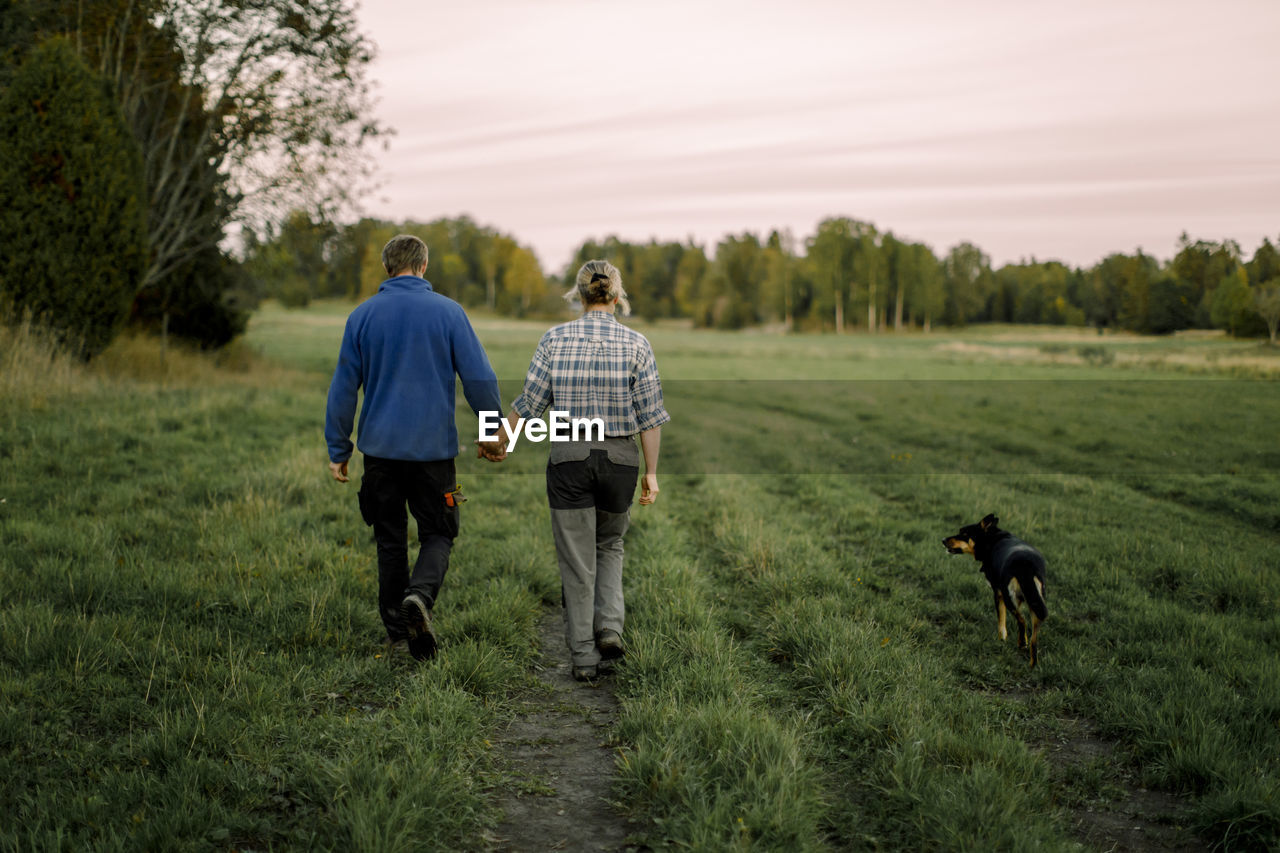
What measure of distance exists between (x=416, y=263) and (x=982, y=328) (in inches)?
2445

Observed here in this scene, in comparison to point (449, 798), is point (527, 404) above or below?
above

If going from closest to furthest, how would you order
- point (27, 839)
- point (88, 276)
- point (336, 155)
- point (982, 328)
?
point (27, 839) → point (88, 276) → point (336, 155) → point (982, 328)

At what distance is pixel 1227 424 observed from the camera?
1427cm

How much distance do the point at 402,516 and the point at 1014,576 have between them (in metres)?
4.17

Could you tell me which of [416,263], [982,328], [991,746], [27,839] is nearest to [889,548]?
[991,746]

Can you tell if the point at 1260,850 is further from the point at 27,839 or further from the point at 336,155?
the point at 336,155

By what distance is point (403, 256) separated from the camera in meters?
5.08

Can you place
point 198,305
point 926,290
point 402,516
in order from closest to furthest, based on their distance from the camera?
point 402,516 → point 198,305 → point 926,290

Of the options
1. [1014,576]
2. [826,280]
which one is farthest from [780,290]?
[1014,576]

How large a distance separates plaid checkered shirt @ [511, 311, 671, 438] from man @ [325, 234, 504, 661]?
1.40ft

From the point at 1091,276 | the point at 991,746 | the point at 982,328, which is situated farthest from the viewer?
the point at 982,328

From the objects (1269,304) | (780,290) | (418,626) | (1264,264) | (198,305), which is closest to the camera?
(418,626)

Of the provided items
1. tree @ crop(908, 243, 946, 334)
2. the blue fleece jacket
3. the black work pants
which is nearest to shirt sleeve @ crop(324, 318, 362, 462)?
the blue fleece jacket

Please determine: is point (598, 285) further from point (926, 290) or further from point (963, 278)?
point (963, 278)
